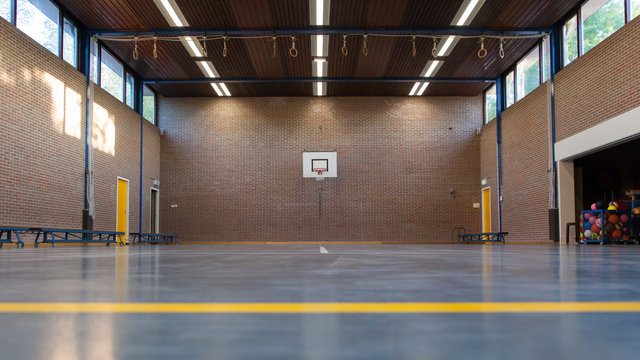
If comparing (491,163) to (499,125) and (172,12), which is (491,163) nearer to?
(499,125)

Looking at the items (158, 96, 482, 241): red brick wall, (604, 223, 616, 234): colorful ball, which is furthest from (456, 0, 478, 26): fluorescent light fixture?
(158, 96, 482, 241): red brick wall

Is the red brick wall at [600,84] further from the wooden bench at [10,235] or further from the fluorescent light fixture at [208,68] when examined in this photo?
the wooden bench at [10,235]

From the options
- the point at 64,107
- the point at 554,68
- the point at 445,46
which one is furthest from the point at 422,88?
the point at 64,107

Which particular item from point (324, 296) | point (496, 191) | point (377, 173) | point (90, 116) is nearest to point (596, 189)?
point (496, 191)

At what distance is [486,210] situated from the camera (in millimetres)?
19359

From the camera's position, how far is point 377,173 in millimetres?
19797

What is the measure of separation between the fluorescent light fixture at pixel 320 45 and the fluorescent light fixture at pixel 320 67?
0.48 metres

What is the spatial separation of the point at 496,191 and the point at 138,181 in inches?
519

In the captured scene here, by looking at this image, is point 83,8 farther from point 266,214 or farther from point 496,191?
point 496,191

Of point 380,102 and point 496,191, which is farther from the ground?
point 380,102

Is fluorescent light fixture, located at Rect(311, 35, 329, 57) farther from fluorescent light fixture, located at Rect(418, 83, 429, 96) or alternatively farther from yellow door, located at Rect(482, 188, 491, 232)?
yellow door, located at Rect(482, 188, 491, 232)

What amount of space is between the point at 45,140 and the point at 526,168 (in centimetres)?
1360

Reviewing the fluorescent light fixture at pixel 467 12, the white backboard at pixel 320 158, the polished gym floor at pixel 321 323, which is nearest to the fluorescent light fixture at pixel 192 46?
the white backboard at pixel 320 158

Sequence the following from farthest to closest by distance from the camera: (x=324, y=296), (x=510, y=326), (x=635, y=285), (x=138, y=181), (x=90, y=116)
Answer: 1. (x=138, y=181)
2. (x=90, y=116)
3. (x=635, y=285)
4. (x=324, y=296)
5. (x=510, y=326)
